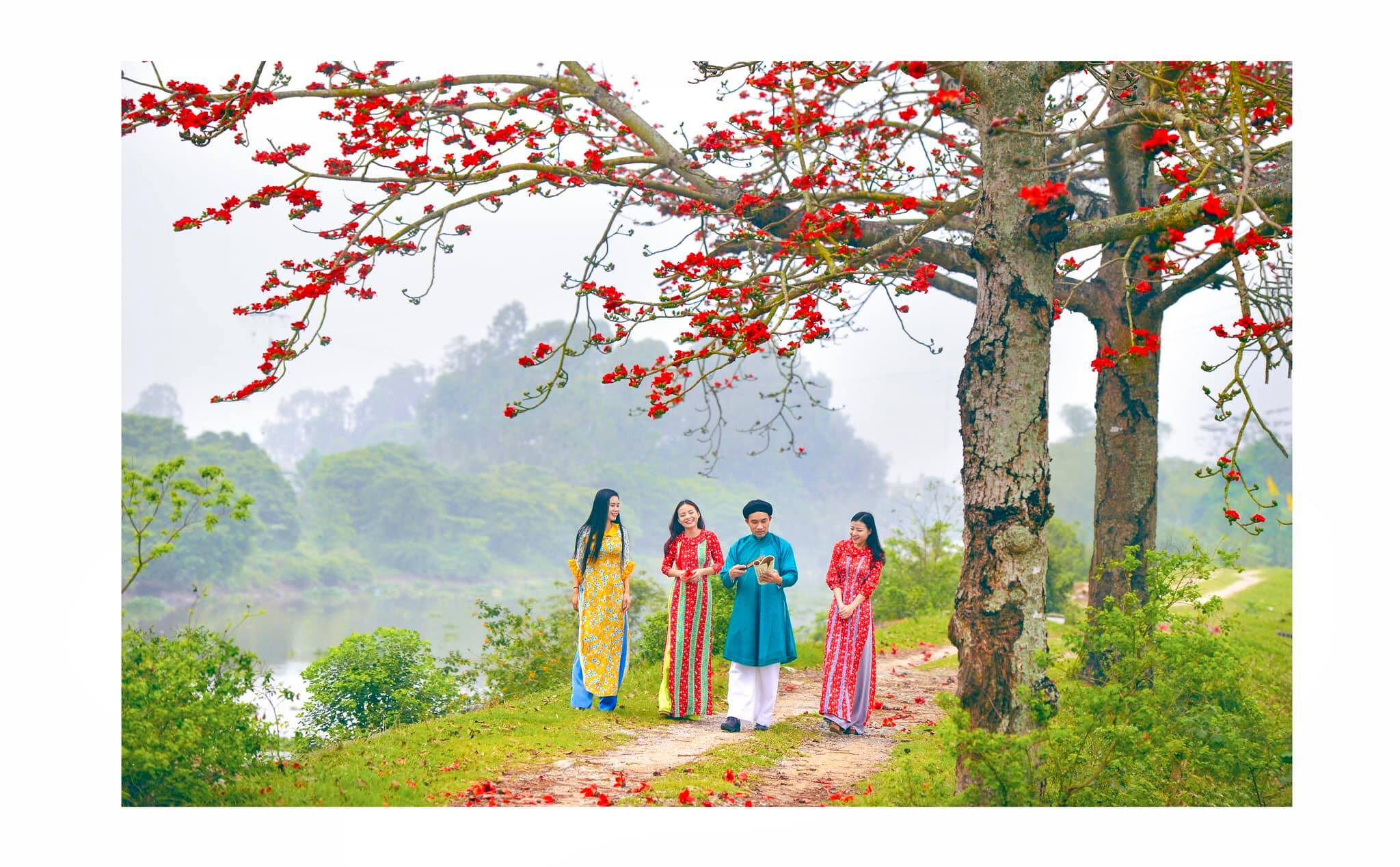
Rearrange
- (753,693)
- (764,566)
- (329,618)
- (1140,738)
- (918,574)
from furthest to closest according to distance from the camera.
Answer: (329,618) < (918,574) < (753,693) < (764,566) < (1140,738)

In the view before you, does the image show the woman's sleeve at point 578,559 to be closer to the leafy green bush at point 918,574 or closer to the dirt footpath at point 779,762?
the dirt footpath at point 779,762

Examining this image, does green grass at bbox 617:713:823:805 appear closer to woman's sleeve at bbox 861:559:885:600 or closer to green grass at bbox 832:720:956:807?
green grass at bbox 832:720:956:807

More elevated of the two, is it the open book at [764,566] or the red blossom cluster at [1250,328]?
the red blossom cluster at [1250,328]

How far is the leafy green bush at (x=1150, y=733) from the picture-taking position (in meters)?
4.88

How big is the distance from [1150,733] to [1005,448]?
58.2 inches

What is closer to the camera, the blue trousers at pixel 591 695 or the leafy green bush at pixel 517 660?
the blue trousers at pixel 591 695

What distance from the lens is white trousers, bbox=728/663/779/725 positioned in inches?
274

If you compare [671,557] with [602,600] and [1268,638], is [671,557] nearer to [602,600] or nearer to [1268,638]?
[602,600]

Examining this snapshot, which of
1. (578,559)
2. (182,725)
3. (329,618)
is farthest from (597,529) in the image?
(329,618)

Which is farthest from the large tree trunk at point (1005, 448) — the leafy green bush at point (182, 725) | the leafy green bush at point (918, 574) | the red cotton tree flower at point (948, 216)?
the leafy green bush at point (918, 574)

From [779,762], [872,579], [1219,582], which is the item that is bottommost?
[1219,582]

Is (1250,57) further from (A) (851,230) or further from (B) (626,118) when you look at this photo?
(B) (626,118)

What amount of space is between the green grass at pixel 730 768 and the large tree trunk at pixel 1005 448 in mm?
1134

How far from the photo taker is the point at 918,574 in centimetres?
1337
